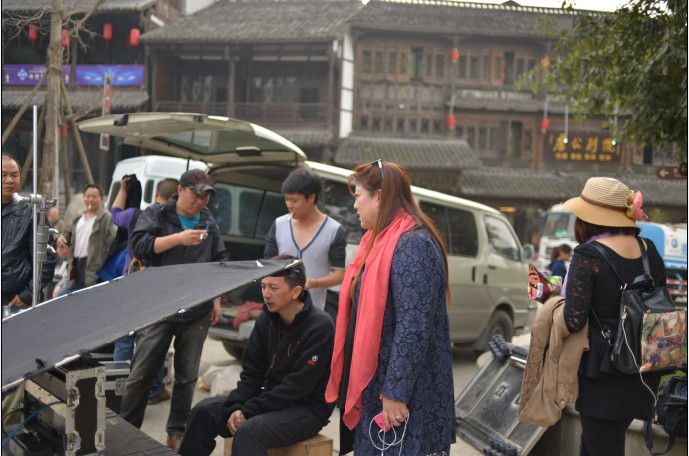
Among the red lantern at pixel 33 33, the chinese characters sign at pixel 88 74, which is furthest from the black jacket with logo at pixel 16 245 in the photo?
the chinese characters sign at pixel 88 74

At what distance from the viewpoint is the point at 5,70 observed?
1850 cm

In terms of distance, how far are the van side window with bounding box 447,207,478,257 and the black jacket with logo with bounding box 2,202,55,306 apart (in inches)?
191

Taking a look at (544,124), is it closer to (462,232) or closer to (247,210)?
(462,232)

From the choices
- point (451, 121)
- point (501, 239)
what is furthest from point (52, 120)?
point (451, 121)

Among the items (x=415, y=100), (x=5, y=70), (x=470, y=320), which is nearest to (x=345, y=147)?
(x=415, y=100)

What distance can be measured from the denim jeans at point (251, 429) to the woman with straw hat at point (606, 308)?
1328 millimetres

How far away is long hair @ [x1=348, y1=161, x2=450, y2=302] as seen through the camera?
2.88 m

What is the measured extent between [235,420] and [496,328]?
18.4 ft

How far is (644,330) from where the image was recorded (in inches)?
115

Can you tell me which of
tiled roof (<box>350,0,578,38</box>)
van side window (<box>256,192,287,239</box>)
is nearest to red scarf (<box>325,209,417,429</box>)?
van side window (<box>256,192,287,239</box>)

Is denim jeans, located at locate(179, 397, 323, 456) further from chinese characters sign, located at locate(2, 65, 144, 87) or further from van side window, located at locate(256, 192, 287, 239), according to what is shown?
chinese characters sign, located at locate(2, 65, 144, 87)

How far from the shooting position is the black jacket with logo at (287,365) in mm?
3404

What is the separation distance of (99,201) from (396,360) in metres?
4.64

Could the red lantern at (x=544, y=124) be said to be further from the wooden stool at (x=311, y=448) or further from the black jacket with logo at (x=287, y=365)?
the wooden stool at (x=311, y=448)
